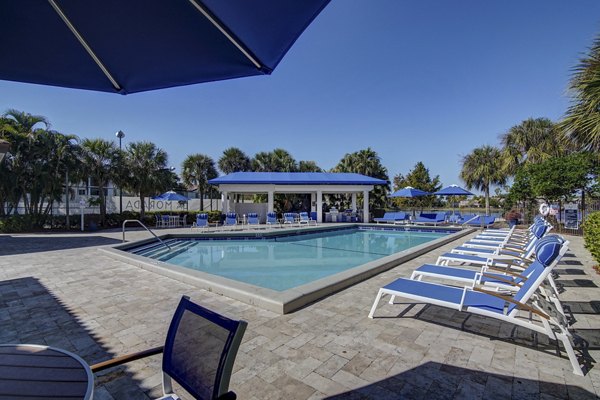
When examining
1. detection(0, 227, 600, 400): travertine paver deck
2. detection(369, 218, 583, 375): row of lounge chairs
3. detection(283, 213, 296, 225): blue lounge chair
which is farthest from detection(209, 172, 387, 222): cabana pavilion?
detection(369, 218, 583, 375): row of lounge chairs

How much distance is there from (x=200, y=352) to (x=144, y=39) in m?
2.33

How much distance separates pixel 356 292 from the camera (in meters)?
5.11

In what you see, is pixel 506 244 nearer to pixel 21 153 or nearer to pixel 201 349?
pixel 201 349

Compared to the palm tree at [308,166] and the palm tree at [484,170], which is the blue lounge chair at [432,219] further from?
the palm tree at [308,166]

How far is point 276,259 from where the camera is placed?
400 inches

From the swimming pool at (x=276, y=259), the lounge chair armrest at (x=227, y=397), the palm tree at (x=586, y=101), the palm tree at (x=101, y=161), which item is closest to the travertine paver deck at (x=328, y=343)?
the swimming pool at (x=276, y=259)

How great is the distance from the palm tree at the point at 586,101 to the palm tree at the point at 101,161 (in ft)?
70.0

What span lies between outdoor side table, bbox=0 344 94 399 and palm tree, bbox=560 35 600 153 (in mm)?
8356

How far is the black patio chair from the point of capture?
4.54ft

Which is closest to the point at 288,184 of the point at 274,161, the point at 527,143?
the point at 274,161

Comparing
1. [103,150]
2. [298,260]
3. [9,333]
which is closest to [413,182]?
[298,260]

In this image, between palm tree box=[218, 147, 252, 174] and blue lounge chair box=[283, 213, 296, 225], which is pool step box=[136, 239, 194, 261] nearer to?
blue lounge chair box=[283, 213, 296, 225]

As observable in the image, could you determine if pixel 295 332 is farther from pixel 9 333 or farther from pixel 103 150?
pixel 103 150

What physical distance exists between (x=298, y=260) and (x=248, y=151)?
2377 cm
